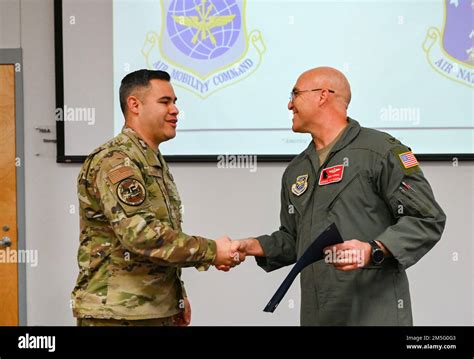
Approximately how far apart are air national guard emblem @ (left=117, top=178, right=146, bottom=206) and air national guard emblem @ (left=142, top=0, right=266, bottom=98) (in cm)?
149

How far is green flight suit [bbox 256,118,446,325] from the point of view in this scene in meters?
2.04

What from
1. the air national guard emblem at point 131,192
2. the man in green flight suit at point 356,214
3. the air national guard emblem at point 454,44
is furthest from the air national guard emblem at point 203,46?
the air national guard emblem at point 131,192

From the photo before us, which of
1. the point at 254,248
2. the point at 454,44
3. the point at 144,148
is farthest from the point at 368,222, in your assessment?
the point at 454,44

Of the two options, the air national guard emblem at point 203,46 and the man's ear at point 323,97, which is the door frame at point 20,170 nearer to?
the air national guard emblem at point 203,46

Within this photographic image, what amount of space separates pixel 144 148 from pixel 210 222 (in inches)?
52.8

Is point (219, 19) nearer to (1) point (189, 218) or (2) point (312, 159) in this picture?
(1) point (189, 218)

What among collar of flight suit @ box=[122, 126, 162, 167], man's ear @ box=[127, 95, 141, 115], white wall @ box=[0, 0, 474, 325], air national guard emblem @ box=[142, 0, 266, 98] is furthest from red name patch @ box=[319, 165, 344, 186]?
air national guard emblem @ box=[142, 0, 266, 98]

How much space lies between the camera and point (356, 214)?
6.96ft

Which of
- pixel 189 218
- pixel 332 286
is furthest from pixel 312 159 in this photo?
pixel 189 218

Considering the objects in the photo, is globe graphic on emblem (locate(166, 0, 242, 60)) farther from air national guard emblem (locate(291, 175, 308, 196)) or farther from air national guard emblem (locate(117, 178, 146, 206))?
air national guard emblem (locate(117, 178, 146, 206))

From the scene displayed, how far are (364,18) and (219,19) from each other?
73cm

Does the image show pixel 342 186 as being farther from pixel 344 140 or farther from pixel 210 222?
pixel 210 222

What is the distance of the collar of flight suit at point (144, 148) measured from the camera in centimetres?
210
